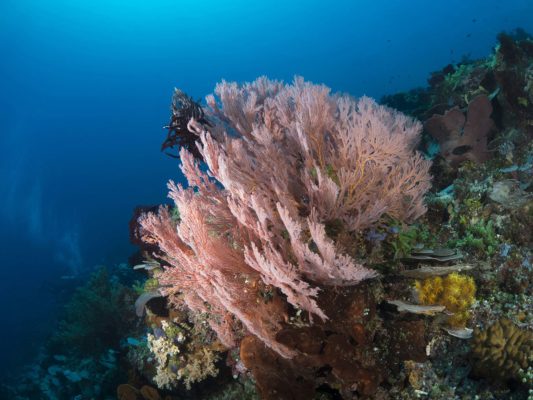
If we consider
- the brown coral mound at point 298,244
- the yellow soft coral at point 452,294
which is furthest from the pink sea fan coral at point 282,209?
the yellow soft coral at point 452,294

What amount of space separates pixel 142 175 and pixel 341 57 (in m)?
110

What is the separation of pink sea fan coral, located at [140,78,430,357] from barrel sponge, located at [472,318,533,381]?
4.38 ft

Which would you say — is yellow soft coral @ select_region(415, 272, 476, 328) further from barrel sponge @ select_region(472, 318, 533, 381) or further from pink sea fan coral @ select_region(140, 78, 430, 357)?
pink sea fan coral @ select_region(140, 78, 430, 357)

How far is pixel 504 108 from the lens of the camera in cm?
641

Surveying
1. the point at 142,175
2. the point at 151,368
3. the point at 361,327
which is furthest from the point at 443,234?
the point at 142,175

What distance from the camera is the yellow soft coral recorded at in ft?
11.5

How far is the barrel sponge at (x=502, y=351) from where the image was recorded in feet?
9.75

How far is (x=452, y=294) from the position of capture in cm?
349

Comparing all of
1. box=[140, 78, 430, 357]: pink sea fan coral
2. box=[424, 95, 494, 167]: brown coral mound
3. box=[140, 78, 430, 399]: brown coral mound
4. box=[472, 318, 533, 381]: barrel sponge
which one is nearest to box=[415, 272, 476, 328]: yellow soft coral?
box=[472, 318, 533, 381]: barrel sponge

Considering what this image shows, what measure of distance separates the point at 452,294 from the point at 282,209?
2356 mm

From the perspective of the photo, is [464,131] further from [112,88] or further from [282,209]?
[112,88]

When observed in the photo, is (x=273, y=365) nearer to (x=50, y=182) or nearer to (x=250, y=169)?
(x=250, y=169)

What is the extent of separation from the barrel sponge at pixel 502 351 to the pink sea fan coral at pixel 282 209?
134 cm

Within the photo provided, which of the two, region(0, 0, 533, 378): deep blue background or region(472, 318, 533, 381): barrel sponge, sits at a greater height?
region(0, 0, 533, 378): deep blue background
